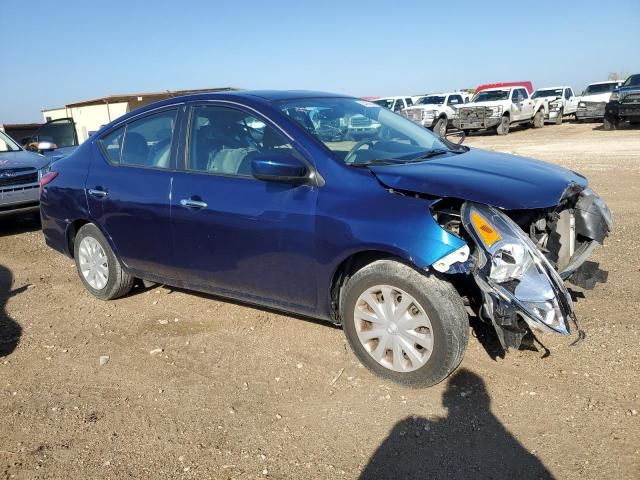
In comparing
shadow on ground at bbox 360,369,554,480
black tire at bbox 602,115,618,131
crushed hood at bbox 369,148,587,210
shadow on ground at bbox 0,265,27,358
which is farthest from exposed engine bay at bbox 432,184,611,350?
black tire at bbox 602,115,618,131

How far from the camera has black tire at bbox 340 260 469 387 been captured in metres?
3.24

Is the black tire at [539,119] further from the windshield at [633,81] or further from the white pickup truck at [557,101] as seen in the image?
the windshield at [633,81]

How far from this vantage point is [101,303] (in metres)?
5.28

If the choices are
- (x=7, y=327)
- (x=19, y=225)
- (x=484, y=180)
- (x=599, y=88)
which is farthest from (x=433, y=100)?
(x=484, y=180)

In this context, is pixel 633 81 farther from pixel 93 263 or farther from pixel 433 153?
pixel 93 263

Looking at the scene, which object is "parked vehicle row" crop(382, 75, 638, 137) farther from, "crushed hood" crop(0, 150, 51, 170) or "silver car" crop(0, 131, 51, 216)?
"silver car" crop(0, 131, 51, 216)

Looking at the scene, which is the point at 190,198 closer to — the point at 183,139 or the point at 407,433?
the point at 183,139

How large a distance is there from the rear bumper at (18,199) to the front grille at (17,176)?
0.06 m

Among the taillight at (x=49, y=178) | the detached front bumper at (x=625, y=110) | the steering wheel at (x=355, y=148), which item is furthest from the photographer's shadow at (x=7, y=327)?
the detached front bumper at (x=625, y=110)

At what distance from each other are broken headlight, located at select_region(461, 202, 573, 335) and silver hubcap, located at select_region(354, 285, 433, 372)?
0.42 metres

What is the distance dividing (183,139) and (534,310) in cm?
274

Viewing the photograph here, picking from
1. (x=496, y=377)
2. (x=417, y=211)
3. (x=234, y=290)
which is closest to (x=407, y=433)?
(x=496, y=377)

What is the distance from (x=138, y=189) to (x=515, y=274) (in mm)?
2888

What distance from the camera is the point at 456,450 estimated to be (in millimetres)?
2891
